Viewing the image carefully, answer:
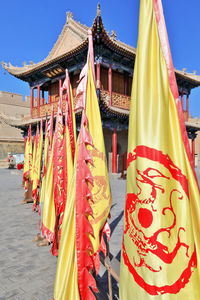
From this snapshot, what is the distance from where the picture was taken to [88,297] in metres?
2.39

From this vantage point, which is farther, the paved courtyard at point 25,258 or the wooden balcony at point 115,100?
the wooden balcony at point 115,100

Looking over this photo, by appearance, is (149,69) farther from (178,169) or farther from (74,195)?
(74,195)

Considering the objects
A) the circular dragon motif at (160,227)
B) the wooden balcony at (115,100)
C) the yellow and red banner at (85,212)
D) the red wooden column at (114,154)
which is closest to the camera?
the circular dragon motif at (160,227)

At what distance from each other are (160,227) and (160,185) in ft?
0.84

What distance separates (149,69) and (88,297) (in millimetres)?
2122

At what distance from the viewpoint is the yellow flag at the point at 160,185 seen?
1504 millimetres

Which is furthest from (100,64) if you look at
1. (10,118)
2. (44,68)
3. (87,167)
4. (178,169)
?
(10,118)

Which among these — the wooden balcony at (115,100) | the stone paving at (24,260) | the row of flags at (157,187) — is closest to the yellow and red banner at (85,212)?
the row of flags at (157,187)

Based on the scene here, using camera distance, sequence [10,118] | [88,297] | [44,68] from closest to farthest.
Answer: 1. [88,297]
2. [44,68]
3. [10,118]

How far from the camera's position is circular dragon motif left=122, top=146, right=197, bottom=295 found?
1.50 m

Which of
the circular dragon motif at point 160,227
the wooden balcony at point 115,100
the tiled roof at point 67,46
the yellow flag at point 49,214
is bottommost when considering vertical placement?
the yellow flag at point 49,214

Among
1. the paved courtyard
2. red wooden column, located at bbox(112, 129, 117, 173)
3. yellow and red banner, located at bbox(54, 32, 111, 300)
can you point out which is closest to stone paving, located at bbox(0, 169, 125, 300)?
the paved courtyard

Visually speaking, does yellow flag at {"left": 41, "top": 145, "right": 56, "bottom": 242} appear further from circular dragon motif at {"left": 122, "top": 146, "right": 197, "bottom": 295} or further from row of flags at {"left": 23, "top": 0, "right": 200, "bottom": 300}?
circular dragon motif at {"left": 122, "top": 146, "right": 197, "bottom": 295}

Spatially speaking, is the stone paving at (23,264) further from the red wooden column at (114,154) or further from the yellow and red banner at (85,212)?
the red wooden column at (114,154)
